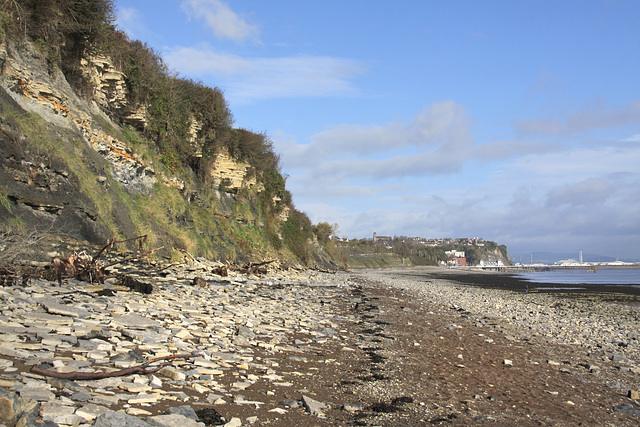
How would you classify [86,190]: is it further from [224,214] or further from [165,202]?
[224,214]

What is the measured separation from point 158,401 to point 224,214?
841 inches

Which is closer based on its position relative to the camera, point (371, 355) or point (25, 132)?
point (371, 355)

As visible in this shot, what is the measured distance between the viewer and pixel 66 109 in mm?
13188

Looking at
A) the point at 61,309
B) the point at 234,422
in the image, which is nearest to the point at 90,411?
Answer: the point at 234,422

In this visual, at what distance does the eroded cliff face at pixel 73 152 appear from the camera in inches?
377

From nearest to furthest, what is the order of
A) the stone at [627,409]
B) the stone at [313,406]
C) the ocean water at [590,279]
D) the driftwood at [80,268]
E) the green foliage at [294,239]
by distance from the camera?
the stone at [313,406], the stone at [627,409], the driftwood at [80,268], the green foliage at [294,239], the ocean water at [590,279]

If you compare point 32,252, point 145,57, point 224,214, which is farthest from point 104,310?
point 224,214

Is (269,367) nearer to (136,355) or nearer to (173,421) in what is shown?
(136,355)

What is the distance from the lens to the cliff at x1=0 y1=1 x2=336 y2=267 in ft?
32.7

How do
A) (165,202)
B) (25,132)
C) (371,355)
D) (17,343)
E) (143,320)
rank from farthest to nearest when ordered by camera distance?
(165,202) → (25,132) → (371,355) → (143,320) → (17,343)

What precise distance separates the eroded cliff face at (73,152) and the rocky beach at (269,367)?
8.56 feet

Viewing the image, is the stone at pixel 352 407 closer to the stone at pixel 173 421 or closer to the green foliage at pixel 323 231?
the stone at pixel 173 421

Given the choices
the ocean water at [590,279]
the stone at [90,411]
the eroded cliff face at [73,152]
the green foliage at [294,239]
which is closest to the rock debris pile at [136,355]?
the stone at [90,411]

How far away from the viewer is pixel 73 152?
40.8 feet
